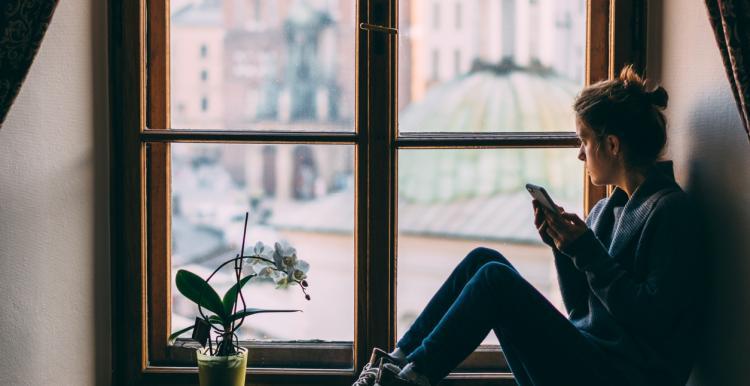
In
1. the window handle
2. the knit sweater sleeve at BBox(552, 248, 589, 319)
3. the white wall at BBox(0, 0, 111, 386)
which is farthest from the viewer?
the window handle

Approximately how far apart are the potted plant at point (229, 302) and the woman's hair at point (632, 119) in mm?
825

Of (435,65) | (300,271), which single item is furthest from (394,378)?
(435,65)

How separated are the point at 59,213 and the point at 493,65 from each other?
120cm

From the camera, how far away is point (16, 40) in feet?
4.31

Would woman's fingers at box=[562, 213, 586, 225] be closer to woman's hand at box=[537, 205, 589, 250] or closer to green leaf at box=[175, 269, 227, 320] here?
woman's hand at box=[537, 205, 589, 250]

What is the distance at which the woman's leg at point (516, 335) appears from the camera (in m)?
1.50

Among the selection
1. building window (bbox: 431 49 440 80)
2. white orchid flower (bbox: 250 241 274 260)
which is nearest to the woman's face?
building window (bbox: 431 49 440 80)

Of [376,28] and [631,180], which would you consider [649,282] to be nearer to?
[631,180]

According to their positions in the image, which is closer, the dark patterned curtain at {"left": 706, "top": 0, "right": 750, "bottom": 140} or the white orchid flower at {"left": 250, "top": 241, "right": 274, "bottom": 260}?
the dark patterned curtain at {"left": 706, "top": 0, "right": 750, "bottom": 140}

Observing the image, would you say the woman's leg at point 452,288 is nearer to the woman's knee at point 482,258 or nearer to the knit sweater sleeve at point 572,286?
the woman's knee at point 482,258

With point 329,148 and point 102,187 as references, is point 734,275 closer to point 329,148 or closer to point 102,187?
point 329,148

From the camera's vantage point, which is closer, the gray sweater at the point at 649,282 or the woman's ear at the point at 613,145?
the gray sweater at the point at 649,282

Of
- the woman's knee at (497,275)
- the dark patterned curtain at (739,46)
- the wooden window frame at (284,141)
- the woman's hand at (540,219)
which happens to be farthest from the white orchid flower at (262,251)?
the dark patterned curtain at (739,46)

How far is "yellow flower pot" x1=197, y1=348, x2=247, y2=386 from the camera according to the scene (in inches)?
67.7
